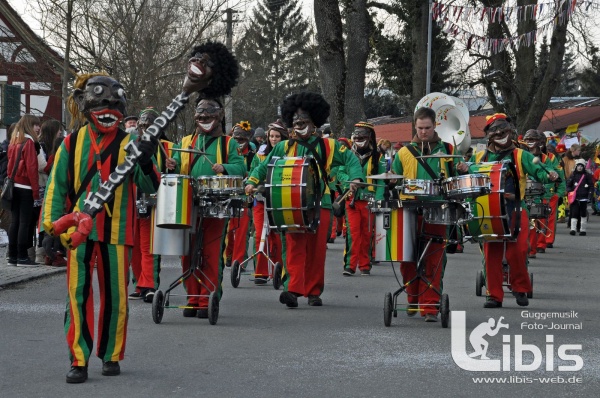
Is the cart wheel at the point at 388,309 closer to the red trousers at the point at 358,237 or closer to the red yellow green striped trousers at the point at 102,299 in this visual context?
the red yellow green striped trousers at the point at 102,299

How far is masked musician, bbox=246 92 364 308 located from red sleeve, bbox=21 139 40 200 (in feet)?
14.5

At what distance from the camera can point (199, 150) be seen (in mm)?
10734

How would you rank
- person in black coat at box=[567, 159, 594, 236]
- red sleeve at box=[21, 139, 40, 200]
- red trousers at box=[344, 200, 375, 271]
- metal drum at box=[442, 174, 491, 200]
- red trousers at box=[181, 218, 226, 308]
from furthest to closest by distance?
person in black coat at box=[567, 159, 594, 236]
red trousers at box=[344, 200, 375, 271]
red sleeve at box=[21, 139, 40, 200]
red trousers at box=[181, 218, 226, 308]
metal drum at box=[442, 174, 491, 200]

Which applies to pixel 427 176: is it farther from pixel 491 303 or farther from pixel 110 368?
pixel 110 368

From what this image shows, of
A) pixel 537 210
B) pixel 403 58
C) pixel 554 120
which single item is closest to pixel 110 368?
pixel 537 210

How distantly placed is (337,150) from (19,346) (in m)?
4.09

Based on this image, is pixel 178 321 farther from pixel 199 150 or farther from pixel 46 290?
pixel 46 290

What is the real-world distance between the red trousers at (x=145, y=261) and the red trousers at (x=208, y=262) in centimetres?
111

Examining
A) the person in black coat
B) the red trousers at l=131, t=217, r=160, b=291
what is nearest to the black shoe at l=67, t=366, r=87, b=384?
the red trousers at l=131, t=217, r=160, b=291

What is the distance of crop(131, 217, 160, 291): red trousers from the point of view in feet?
39.1

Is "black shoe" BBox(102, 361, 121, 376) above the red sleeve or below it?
below

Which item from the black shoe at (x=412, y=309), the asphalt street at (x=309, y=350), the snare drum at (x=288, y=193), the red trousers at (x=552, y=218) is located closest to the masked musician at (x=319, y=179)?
the asphalt street at (x=309, y=350)

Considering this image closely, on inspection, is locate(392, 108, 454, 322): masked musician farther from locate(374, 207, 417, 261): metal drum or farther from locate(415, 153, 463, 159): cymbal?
locate(415, 153, 463, 159): cymbal

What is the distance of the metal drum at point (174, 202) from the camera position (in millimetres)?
10203
